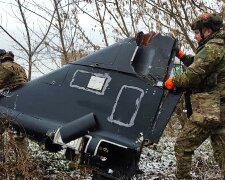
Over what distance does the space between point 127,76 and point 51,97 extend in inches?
38.0

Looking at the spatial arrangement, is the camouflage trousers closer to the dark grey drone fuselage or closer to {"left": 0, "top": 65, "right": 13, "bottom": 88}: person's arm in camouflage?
the dark grey drone fuselage

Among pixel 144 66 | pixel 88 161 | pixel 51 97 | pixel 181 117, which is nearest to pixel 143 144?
pixel 88 161

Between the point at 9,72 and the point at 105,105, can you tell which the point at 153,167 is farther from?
the point at 9,72

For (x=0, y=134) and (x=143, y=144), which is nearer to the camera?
(x=143, y=144)

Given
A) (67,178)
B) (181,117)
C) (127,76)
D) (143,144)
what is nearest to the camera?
(143,144)

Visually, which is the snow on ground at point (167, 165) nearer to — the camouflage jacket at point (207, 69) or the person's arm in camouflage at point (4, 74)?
the camouflage jacket at point (207, 69)

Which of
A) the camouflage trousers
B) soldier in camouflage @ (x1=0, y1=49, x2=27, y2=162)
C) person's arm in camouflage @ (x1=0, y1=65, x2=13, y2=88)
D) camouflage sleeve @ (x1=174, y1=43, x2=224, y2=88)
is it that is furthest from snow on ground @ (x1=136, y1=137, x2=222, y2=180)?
person's arm in camouflage @ (x1=0, y1=65, x2=13, y2=88)

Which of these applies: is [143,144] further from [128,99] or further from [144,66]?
[144,66]

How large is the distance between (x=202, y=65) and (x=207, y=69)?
8 cm

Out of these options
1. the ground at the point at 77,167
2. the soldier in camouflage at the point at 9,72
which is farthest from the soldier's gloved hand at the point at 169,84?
the soldier in camouflage at the point at 9,72

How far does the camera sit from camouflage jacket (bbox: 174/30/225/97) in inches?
167

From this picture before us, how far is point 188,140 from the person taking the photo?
4383 millimetres

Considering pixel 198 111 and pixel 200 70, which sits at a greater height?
pixel 200 70

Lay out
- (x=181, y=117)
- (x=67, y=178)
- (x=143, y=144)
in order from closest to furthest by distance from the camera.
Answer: (x=143, y=144) < (x=67, y=178) < (x=181, y=117)
